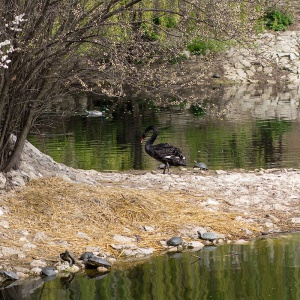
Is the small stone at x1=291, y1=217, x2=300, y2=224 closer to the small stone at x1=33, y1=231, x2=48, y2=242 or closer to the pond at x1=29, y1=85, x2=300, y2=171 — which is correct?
the pond at x1=29, y1=85, x2=300, y2=171

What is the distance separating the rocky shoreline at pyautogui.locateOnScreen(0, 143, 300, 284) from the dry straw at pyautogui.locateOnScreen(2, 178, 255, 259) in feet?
0.05

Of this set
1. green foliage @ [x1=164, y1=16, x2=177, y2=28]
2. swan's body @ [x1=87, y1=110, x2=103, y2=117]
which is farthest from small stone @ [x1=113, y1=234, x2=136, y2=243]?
swan's body @ [x1=87, y1=110, x2=103, y2=117]

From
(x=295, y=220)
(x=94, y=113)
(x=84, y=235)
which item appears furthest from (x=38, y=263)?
(x=94, y=113)

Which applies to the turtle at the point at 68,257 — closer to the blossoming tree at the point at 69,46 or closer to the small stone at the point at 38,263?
the small stone at the point at 38,263

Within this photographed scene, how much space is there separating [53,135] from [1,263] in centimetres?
1400

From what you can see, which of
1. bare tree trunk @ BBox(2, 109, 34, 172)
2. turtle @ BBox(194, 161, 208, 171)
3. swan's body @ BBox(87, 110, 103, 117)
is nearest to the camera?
bare tree trunk @ BBox(2, 109, 34, 172)

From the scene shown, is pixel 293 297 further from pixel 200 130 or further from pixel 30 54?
pixel 200 130

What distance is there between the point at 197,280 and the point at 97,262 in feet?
4.38

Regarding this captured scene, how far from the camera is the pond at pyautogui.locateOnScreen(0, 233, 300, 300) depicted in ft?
30.0

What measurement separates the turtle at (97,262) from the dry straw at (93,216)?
17.2 inches

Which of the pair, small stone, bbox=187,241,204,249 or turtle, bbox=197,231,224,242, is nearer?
small stone, bbox=187,241,204,249

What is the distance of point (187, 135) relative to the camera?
76.2 feet

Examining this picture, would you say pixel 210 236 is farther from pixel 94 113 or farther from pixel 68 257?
pixel 94 113

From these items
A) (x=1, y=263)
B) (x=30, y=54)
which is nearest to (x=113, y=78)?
(x=30, y=54)
